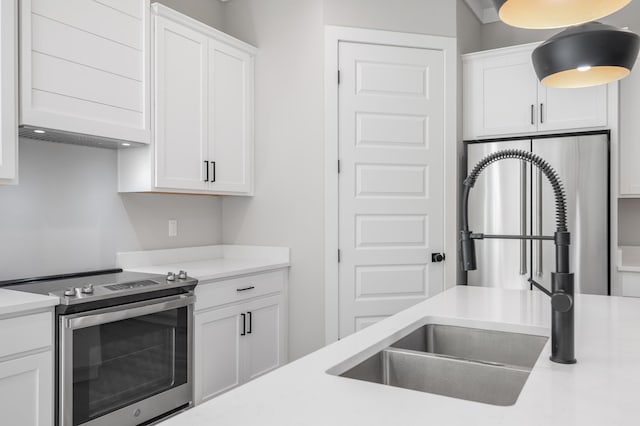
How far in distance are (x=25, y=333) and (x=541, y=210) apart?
295 centimetres

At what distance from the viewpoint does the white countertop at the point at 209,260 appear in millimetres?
2887

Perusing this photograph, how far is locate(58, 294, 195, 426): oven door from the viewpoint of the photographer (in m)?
2.01

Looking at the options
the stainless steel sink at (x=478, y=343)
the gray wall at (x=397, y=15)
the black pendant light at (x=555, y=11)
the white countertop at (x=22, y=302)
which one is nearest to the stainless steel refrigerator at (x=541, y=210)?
the gray wall at (x=397, y=15)

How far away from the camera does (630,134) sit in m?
3.19

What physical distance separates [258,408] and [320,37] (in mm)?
2896

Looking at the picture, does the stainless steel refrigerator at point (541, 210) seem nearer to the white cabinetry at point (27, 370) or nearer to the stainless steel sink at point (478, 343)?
the stainless steel sink at point (478, 343)

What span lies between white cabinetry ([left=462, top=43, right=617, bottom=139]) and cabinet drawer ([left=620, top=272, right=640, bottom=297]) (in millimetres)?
977

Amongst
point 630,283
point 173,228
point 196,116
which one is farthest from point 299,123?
point 630,283

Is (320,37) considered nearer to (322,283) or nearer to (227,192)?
(227,192)

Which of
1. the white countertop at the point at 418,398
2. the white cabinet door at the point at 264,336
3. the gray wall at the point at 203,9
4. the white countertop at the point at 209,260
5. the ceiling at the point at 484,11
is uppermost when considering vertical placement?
the ceiling at the point at 484,11

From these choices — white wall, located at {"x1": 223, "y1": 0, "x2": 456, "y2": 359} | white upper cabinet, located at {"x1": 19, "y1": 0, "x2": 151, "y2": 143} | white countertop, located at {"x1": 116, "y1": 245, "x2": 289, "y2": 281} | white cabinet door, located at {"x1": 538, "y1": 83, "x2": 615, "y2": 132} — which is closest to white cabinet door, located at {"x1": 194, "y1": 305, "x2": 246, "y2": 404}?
white countertop, located at {"x1": 116, "y1": 245, "x2": 289, "y2": 281}

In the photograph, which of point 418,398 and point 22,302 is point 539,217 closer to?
point 418,398

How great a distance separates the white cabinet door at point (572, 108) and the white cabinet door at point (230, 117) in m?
2.07

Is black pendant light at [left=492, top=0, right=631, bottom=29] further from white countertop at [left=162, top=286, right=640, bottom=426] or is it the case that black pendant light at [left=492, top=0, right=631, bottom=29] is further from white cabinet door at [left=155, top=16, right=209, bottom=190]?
white cabinet door at [left=155, top=16, right=209, bottom=190]
